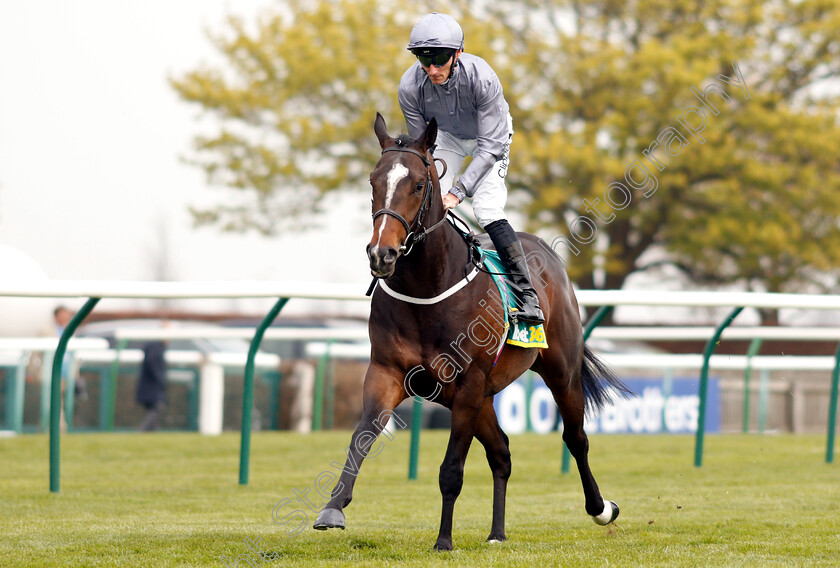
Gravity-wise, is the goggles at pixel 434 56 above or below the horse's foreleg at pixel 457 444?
above

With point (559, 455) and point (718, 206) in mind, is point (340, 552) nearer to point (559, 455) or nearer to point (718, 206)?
point (559, 455)

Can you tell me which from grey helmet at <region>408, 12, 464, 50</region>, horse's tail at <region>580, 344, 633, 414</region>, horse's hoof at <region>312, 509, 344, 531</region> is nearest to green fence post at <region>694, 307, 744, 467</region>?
horse's tail at <region>580, 344, 633, 414</region>

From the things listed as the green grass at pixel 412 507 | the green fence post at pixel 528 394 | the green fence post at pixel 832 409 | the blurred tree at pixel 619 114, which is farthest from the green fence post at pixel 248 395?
the blurred tree at pixel 619 114

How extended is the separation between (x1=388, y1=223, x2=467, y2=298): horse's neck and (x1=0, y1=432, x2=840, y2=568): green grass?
1.04 metres

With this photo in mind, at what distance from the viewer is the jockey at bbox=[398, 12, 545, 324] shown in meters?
4.81

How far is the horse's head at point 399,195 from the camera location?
13.5 feet

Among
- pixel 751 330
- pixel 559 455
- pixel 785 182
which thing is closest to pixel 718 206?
pixel 785 182

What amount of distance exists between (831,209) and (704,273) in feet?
11.0

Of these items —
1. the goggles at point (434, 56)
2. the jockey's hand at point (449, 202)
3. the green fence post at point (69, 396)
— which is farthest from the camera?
the green fence post at point (69, 396)

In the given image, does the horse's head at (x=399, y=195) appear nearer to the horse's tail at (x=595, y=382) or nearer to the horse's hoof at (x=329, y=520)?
the horse's hoof at (x=329, y=520)

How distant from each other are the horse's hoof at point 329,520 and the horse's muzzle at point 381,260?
856 mm

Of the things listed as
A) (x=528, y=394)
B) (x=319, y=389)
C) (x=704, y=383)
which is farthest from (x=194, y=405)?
(x=704, y=383)

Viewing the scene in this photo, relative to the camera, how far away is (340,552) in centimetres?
446

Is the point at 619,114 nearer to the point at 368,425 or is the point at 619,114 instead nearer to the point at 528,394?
the point at 528,394
